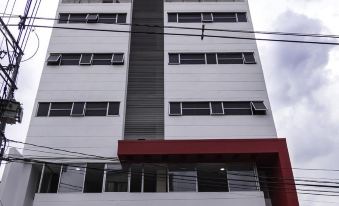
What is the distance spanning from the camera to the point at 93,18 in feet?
78.1

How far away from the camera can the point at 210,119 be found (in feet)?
63.4

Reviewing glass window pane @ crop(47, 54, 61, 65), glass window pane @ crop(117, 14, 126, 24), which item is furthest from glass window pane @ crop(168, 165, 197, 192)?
glass window pane @ crop(117, 14, 126, 24)

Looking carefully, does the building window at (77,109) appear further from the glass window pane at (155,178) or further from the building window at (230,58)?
the building window at (230,58)

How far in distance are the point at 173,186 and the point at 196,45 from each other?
963 centimetres

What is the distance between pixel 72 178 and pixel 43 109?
463cm

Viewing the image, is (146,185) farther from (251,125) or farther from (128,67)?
(128,67)

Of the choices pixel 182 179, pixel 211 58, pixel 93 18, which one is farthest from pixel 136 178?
pixel 93 18

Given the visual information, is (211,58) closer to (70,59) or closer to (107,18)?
(107,18)

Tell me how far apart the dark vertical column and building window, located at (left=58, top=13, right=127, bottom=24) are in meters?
0.97

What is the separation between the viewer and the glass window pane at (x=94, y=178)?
56.0 feet

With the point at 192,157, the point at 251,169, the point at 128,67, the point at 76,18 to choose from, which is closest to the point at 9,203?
the point at 192,157

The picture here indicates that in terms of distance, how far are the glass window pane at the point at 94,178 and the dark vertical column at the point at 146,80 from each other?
8.34 ft

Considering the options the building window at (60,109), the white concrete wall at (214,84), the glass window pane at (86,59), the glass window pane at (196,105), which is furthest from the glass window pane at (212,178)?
the glass window pane at (86,59)

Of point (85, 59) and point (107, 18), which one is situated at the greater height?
point (107, 18)
